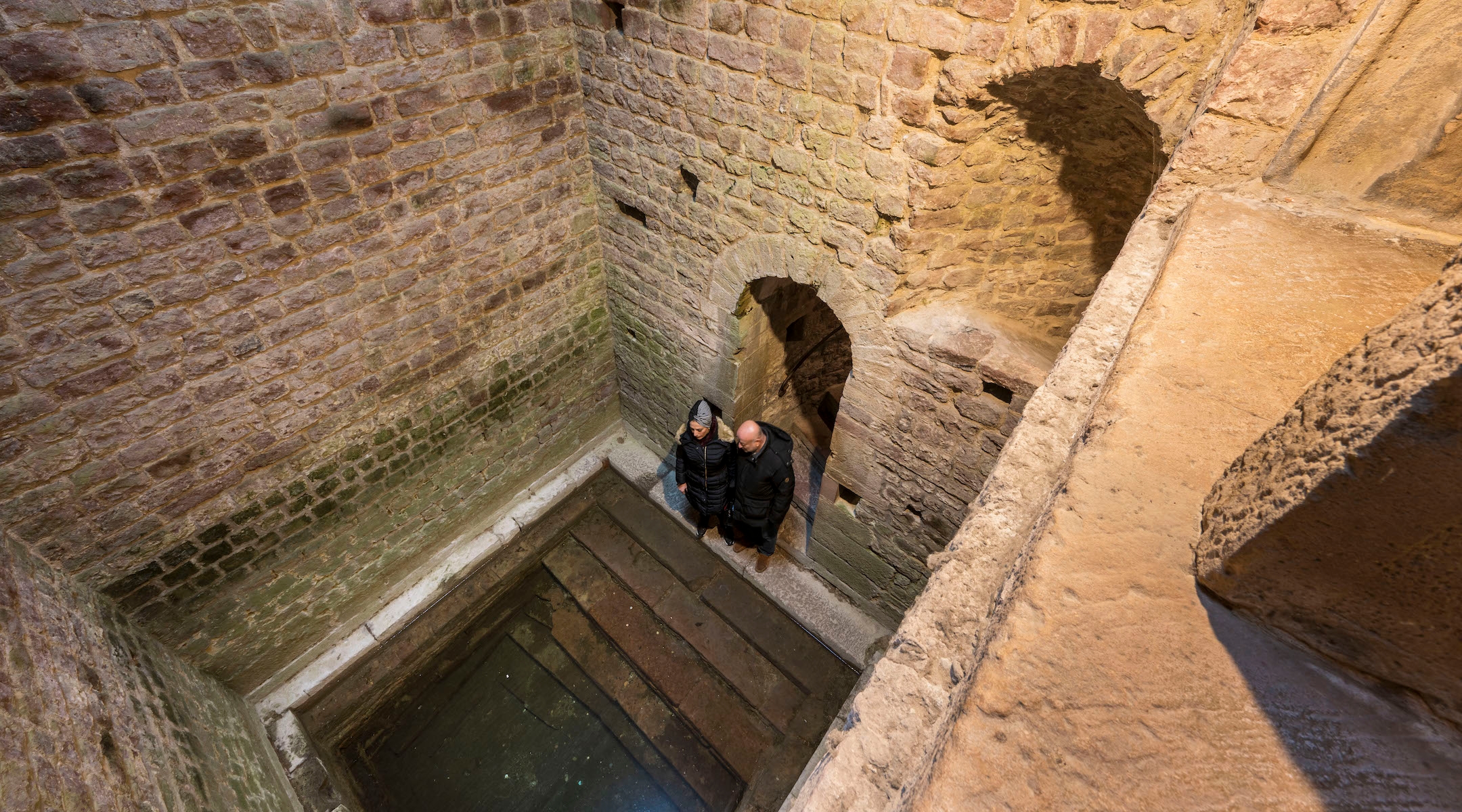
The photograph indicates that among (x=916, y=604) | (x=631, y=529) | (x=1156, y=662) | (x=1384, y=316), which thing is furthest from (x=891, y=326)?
(x=631, y=529)

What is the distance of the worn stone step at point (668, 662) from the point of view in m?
4.16

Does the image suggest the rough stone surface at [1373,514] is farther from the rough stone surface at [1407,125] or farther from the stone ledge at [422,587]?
the stone ledge at [422,587]

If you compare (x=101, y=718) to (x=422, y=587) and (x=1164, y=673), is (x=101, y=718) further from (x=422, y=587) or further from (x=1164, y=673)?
(x=1164, y=673)

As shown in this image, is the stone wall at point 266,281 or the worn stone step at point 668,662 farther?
the worn stone step at point 668,662

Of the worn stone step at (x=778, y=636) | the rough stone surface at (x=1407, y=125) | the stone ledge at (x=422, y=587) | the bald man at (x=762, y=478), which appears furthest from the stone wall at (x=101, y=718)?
the rough stone surface at (x=1407, y=125)

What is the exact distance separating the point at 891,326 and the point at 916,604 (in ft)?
7.61

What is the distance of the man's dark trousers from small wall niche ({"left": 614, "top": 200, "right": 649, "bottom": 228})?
2.48m

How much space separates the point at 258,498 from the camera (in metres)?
3.49

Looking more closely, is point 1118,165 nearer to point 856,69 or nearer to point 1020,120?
point 1020,120

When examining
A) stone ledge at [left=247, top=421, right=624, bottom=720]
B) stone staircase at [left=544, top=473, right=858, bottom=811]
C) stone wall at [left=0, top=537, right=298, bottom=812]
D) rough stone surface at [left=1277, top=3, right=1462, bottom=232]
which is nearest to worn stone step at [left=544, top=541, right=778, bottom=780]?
stone staircase at [left=544, top=473, right=858, bottom=811]

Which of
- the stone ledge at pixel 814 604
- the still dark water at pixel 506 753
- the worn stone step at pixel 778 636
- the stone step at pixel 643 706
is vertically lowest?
the still dark water at pixel 506 753

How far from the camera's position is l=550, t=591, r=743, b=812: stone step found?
13.3 ft

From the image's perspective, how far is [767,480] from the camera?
4215 millimetres

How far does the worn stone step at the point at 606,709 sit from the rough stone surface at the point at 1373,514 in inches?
161
